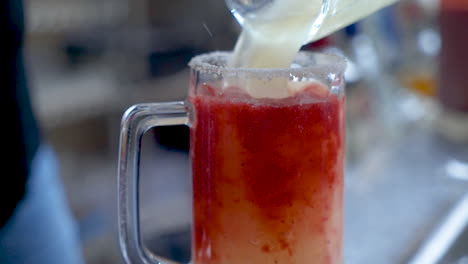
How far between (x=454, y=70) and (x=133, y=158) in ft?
3.02

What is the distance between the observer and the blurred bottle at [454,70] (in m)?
1.22

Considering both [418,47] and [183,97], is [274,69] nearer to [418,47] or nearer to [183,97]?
[418,47]

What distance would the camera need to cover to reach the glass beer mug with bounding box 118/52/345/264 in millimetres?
455

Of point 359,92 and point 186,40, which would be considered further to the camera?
point 186,40

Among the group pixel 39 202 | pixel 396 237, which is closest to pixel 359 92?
pixel 396 237

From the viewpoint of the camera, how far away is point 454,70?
1237 mm

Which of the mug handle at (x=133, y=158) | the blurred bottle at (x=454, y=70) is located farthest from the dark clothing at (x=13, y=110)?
the blurred bottle at (x=454, y=70)

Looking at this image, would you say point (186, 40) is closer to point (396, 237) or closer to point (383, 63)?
point (383, 63)

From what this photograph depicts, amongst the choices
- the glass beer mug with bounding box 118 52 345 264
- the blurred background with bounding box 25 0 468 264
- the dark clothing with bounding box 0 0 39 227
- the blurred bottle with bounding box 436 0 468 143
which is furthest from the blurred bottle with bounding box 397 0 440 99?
the glass beer mug with bounding box 118 52 345 264

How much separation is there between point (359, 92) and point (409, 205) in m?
0.29

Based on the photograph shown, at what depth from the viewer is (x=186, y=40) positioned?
218 cm

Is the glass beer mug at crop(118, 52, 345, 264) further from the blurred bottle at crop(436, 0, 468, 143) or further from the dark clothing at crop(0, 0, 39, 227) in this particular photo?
the blurred bottle at crop(436, 0, 468, 143)

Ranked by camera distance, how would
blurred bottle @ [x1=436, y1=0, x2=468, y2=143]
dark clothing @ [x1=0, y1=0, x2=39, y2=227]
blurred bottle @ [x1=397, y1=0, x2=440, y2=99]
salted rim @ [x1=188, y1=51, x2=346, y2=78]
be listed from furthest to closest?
1. blurred bottle @ [x1=397, y1=0, x2=440, y2=99]
2. blurred bottle @ [x1=436, y1=0, x2=468, y2=143]
3. dark clothing @ [x1=0, y1=0, x2=39, y2=227]
4. salted rim @ [x1=188, y1=51, x2=346, y2=78]

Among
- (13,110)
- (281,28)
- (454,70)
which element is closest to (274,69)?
(281,28)
